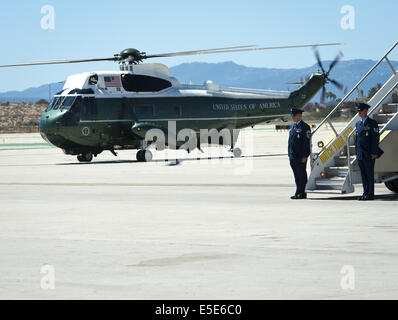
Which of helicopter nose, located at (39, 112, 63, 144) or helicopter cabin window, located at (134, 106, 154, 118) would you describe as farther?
helicopter cabin window, located at (134, 106, 154, 118)

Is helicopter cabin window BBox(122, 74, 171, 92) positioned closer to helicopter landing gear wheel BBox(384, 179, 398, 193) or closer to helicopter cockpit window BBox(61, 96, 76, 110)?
helicopter cockpit window BBox(61, 96, 76, 110)

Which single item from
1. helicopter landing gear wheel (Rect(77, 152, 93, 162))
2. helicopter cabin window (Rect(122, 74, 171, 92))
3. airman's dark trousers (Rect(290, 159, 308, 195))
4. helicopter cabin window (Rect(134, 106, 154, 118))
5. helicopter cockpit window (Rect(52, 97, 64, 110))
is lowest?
helicopter landing gear wheel (Rect(77, 152, 93, 162))

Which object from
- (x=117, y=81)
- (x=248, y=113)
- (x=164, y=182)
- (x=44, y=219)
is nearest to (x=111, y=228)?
(x=44, y=219)

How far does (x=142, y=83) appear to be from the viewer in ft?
116

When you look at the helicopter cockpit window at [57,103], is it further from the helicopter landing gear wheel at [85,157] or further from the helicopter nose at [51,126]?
the helicopter landing gear wheel at [85,157]

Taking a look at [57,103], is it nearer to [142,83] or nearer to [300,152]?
[142,83]

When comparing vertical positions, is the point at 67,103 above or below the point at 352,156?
above


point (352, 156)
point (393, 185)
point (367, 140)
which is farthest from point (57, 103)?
point (367, 140)

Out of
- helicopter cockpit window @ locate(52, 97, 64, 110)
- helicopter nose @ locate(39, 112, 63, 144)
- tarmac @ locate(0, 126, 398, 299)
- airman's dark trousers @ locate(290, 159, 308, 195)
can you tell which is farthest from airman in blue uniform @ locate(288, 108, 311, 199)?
helicopter cockpit window @ locate(52, 97, 64, 110)

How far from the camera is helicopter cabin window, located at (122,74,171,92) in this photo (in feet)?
114

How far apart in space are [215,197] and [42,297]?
35.2 ft

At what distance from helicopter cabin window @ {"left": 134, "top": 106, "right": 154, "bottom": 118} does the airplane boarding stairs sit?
17.5 meters

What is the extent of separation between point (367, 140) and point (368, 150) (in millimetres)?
203
